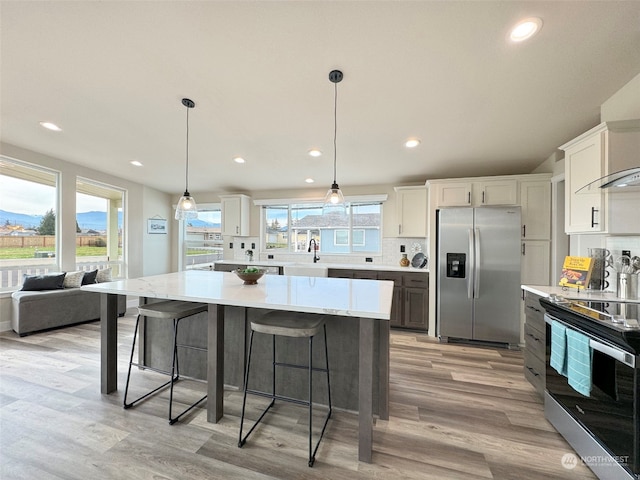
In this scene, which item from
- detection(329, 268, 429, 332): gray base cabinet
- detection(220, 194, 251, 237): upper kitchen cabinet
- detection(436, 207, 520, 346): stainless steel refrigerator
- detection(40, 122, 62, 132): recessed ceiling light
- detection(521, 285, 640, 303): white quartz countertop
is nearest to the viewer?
detection(521, 285, 640, 303): white quartz countertop

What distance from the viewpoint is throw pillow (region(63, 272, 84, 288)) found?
13.2 feet

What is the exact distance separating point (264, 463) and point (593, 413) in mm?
1850

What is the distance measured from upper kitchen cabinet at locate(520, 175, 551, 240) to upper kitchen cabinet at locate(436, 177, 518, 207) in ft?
0.40

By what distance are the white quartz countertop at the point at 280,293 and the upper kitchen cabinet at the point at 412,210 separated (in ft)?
7.18

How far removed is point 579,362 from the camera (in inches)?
60.4

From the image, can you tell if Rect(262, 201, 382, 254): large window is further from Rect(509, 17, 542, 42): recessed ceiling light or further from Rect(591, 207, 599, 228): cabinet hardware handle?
Rect(509, 17, 542, 42): recessed ceiling light

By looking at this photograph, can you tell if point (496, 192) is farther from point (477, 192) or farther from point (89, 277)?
point (89, 277)

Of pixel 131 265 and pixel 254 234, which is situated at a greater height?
pixel 254 234

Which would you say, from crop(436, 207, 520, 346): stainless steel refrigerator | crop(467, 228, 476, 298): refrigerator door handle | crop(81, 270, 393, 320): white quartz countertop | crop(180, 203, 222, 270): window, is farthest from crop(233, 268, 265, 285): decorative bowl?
crop(180, 203, 222, 270): window

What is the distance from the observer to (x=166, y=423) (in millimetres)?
1871

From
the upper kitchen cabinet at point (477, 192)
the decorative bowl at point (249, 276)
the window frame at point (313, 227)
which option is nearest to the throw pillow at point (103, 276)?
the window frame at point (313, 227)

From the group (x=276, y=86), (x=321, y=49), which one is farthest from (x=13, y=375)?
(x=321, y=49)

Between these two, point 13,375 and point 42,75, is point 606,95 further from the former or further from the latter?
point 13,375

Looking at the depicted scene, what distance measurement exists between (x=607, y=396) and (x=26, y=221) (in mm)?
6326
